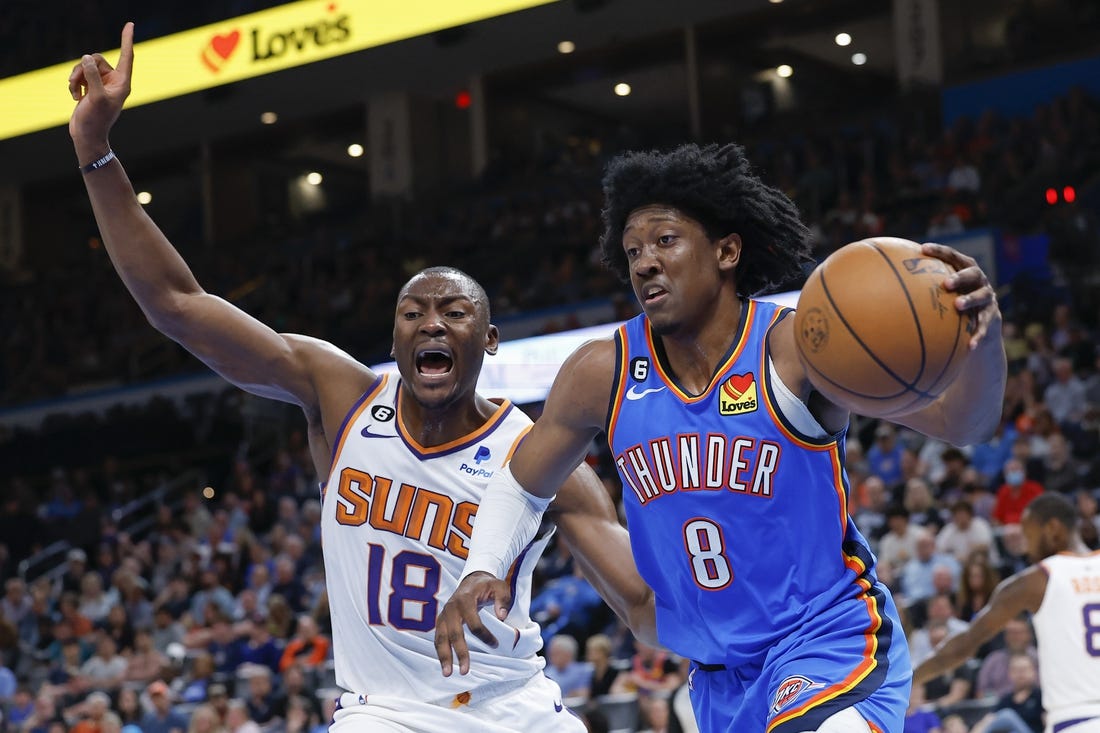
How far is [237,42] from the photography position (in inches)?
629

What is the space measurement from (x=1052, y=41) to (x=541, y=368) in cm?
839

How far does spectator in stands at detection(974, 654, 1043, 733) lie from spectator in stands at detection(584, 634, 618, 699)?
268cm

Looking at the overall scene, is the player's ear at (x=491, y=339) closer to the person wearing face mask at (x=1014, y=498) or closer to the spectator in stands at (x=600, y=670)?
the spectator in stands at (x=600, y=670)

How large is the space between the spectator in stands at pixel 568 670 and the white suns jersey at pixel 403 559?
5.34 meters

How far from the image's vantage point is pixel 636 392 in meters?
3.52

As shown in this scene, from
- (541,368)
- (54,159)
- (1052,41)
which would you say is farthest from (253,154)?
(1052,41)

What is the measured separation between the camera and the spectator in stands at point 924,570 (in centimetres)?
933

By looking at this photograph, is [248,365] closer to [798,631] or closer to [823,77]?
[798,631]

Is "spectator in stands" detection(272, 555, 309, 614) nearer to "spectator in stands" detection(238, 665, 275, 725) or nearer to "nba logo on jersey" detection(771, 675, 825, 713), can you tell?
"spectator in stands" detection(238, 665, 275, 725)

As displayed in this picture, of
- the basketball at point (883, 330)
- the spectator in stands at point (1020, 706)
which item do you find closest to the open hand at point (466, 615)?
the basketball at point (883, 330)

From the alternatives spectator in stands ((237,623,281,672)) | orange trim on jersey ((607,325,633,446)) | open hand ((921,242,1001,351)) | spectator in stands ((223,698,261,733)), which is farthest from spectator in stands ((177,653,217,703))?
open hand ((921,242,1001,351))

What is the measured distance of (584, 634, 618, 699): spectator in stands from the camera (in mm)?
9484

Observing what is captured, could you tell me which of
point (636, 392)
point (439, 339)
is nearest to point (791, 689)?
point (636, 392)

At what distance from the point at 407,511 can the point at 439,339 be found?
528 millimetres
